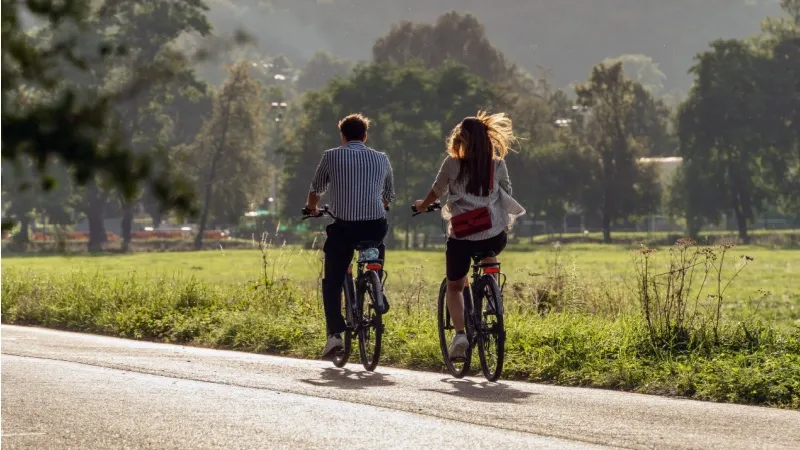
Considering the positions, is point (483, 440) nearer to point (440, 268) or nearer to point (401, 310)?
point (401, 310)

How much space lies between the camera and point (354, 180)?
10.5 m

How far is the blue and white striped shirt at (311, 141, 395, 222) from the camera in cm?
1052

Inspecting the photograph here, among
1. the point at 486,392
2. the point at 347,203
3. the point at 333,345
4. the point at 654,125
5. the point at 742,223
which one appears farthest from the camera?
the point at 654,125

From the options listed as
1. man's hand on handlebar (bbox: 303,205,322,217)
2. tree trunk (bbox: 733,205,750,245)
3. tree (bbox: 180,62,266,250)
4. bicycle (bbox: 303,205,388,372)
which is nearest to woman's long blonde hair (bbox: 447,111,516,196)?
bicycle (bbox: 303,205,388,372)

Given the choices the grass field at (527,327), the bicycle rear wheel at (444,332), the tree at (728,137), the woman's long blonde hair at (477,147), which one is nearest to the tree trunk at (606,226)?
the tree at (728,137)

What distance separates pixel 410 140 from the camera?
7900 cm

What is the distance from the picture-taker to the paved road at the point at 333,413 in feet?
23.6

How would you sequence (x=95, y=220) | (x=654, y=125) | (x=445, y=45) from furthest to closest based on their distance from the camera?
(x=654, y=125) < (x=445, y=45) < (x=95, y=220)

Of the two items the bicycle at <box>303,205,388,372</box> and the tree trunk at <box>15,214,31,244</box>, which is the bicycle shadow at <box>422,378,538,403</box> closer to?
the bicycle at <box>303,205,388,372</box>

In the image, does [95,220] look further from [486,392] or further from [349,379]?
[486,392]

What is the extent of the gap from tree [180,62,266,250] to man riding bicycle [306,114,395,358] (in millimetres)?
73045

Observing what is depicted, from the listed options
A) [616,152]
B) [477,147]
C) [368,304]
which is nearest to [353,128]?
[368,304]

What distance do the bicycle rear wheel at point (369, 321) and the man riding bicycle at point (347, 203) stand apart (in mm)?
168

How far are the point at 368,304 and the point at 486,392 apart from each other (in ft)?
5.17
